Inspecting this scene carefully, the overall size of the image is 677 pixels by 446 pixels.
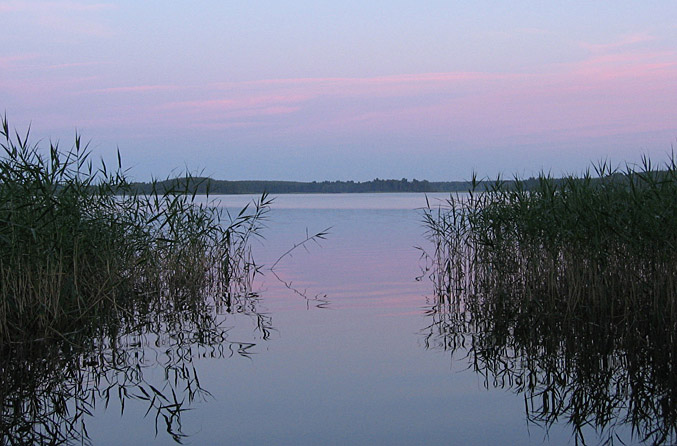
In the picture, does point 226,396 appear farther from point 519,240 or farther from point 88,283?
point 519,240

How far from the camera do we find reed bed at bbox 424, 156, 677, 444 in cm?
572

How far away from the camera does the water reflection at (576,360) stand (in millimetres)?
5273

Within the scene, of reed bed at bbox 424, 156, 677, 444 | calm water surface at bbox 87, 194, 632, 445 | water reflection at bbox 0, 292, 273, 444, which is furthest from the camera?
reed bed at bbox 424, 156, 677, 444

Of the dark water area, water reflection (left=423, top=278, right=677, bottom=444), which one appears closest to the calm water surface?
the dark water area

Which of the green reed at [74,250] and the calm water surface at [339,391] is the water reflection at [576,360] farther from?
the green reed at [74,250]

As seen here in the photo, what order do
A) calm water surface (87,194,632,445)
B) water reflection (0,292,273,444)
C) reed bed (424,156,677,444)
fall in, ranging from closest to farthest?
1. calm water surface (87,194,632,445)
2. water reflection (0,292,273,444)
3. reed bed (424,156,677,444)

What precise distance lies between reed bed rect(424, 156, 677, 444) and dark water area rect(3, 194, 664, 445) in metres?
0.24

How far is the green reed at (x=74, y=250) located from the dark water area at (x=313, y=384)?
0.65 meters

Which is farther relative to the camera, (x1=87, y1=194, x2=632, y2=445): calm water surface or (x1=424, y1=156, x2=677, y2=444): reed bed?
(x1=424, y1=156, x2=677, y2=444): reed bed

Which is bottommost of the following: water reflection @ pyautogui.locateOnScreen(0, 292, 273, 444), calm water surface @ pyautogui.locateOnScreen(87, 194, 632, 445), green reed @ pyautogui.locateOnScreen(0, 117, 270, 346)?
calm water surface @ pyautogui.locateOnScreen(87, 194, 632, 445)

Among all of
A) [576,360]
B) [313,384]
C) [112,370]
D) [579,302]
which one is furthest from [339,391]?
[579,302]

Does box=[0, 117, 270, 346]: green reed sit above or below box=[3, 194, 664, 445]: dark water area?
above

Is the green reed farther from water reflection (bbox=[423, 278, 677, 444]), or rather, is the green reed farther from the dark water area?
water reflection (bbox=[423, 278, 677, 444])

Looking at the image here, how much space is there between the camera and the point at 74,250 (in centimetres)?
719
